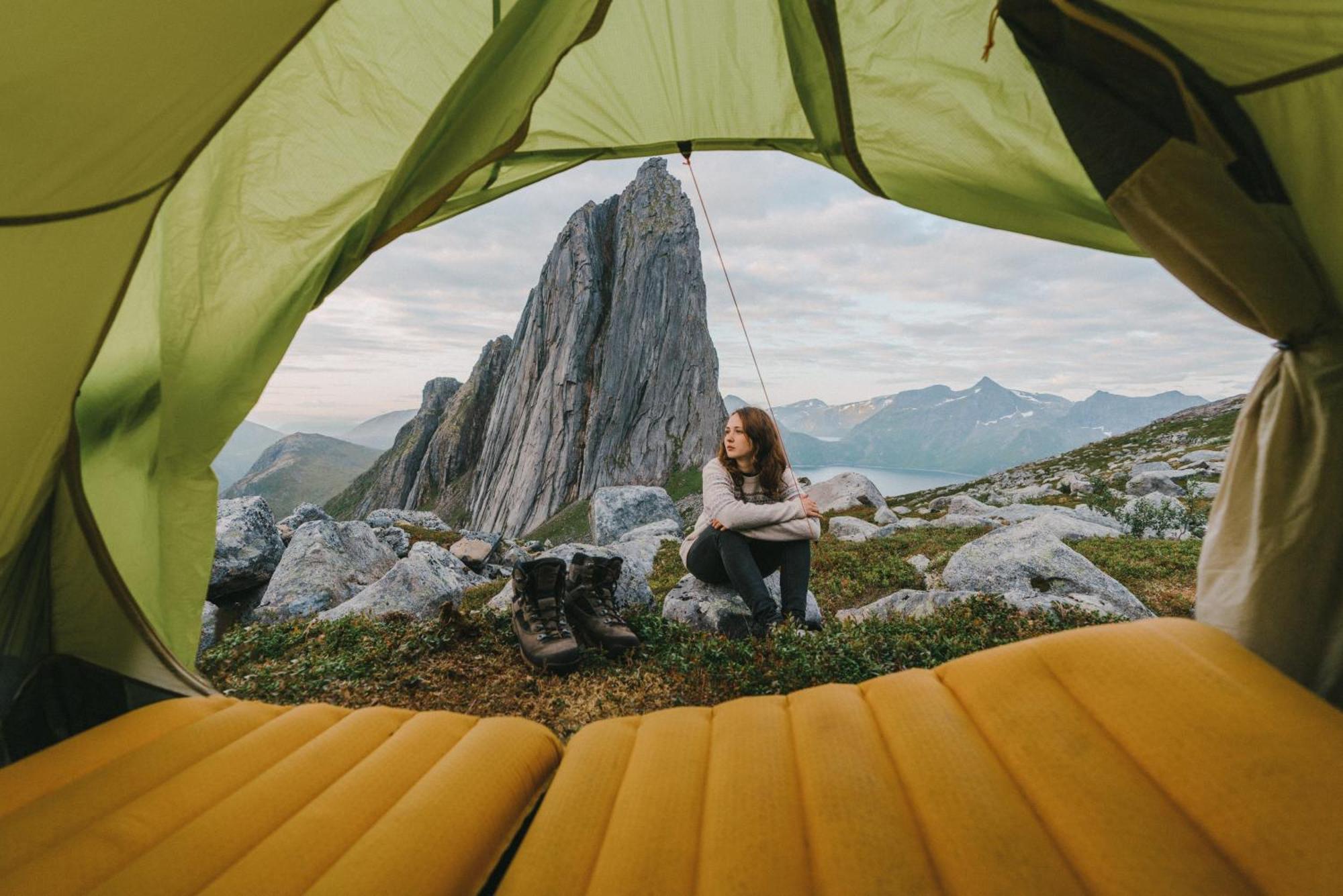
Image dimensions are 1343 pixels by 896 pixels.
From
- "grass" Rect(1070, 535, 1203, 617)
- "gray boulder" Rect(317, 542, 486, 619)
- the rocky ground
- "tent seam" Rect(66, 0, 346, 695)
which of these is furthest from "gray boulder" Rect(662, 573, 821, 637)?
"grass" Rect(1070, 535, 1203, 617)

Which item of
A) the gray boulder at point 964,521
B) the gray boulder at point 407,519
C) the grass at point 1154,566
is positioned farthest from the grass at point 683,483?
the grass at point 1154,566

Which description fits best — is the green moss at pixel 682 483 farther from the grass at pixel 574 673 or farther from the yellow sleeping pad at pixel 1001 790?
the yellow sleeping pad at pixel 1001 790

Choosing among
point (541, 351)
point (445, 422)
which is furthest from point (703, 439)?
point (445, 422)

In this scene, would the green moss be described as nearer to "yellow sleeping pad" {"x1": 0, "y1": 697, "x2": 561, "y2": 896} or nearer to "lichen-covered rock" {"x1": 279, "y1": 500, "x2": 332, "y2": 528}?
"lichen-covered rock" {"x1": 279, "y1": 500, "x2": 332, "y2": 528}

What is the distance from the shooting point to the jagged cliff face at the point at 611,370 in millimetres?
53344

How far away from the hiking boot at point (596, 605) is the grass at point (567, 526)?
37.4 meters

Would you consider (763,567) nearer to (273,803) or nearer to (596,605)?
(596,605)

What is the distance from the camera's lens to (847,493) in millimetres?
17422

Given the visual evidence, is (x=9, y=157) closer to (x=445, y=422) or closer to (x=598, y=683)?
(x=598, y=683)

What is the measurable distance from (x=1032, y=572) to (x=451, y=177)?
20.7 ft

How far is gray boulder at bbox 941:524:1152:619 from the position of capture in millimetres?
5312

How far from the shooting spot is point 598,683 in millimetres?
3643

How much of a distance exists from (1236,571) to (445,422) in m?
69.3

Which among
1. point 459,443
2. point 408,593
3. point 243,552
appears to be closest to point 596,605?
point 408,593
